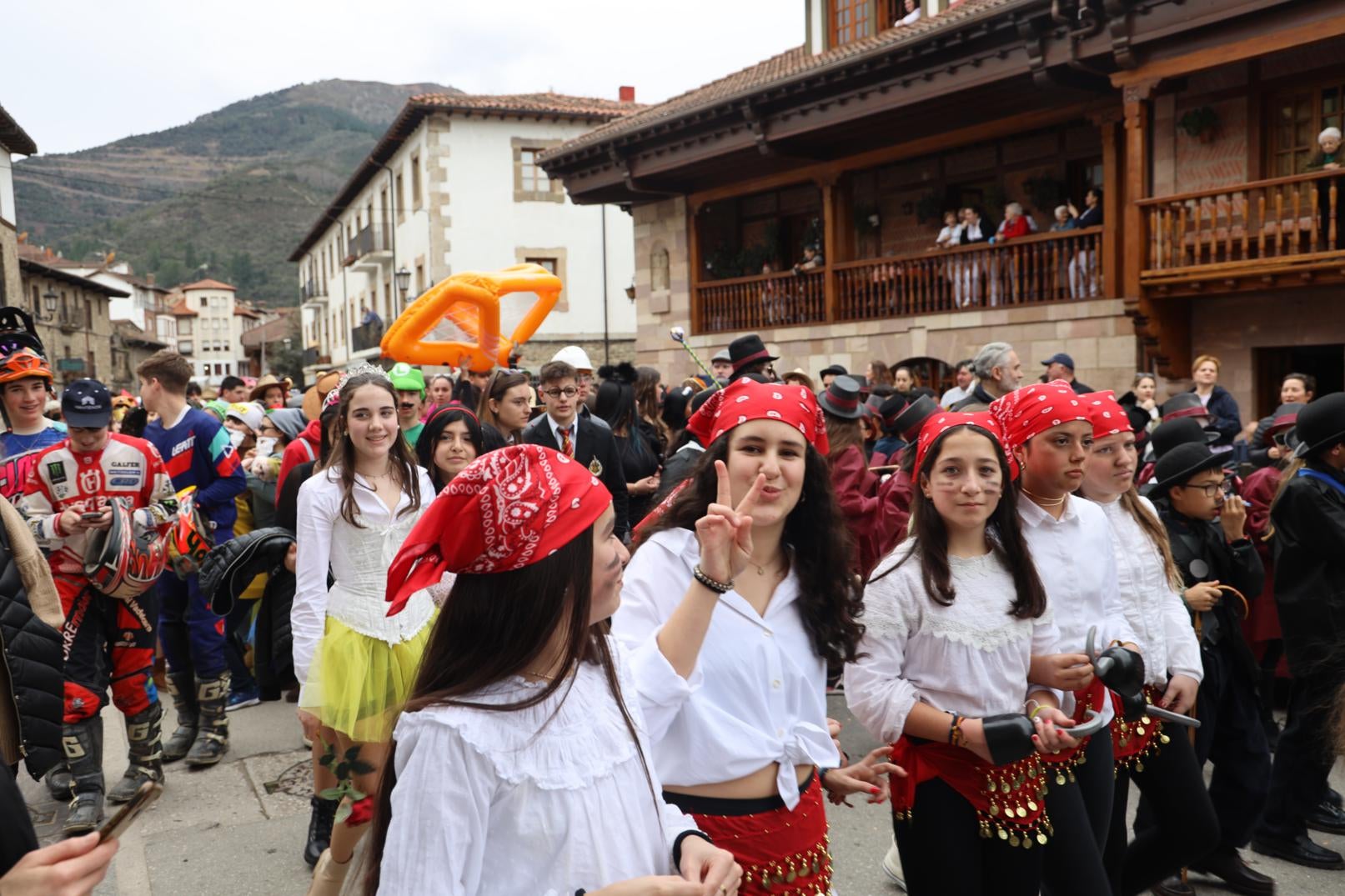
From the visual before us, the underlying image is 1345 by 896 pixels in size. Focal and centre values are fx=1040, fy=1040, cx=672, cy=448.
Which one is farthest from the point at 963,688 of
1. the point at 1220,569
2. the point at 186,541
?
the point at 186,541

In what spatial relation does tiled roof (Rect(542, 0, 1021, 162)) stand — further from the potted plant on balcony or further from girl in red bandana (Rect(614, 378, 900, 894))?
girl in red bandana (Rect(614, 378, 900, 894))

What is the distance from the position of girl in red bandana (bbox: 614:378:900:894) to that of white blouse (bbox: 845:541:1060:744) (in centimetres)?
23

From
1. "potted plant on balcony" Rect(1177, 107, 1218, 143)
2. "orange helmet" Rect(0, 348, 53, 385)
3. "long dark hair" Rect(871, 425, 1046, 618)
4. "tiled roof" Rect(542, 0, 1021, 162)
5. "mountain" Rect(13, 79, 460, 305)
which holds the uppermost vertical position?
"mountain" Rect(13, 79, 460, 305)

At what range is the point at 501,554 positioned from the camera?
71.9 inches

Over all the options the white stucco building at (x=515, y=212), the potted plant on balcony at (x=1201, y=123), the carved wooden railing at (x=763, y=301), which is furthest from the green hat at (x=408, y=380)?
the white stucco building at (x=515, y=212)

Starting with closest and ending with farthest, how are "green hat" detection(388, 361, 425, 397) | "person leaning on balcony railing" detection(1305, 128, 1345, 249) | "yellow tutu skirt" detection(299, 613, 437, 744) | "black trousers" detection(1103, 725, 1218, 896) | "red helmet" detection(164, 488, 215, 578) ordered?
"black trousers" detection(1103, 725, 1218, 896), "yellow tutu skirt" detection(299, 613, 437, 744), "red helmet" detection(164, 488, 215, 578), "green hat" detection(388, 361, 425, 397), "person leaning on balcony railing" detection(1305, 128, 1345, 249)

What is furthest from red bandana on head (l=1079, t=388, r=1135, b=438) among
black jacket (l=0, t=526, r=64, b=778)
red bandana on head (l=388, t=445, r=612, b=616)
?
black jacket (l=0, t=526, r=64, b=778)

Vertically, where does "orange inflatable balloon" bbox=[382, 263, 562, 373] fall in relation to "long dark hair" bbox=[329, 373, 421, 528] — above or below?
above

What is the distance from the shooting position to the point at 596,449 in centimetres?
650

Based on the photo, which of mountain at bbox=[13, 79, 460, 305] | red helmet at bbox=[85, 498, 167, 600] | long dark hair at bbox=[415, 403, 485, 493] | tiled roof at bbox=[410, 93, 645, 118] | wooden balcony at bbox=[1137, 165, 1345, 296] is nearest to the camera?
red helmet at bbox=[85, 498, 167, 600]

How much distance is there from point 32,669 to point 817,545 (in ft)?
8.71

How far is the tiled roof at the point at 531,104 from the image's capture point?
2977 cm

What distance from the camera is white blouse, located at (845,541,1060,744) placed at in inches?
113

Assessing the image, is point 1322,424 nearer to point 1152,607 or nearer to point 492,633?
point 1152,607
